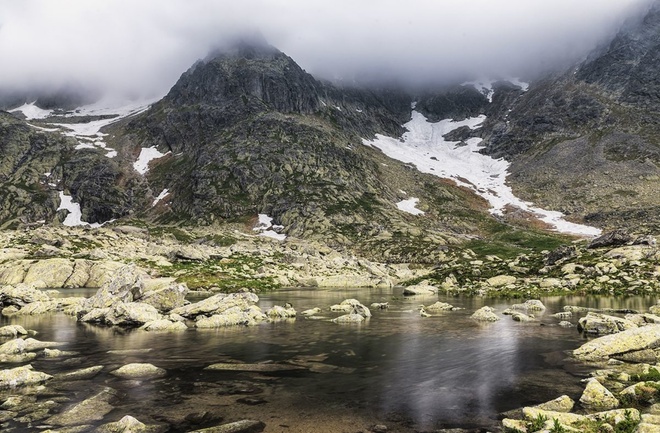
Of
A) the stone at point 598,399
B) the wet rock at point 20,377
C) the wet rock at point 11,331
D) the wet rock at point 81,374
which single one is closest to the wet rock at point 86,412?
the wet rock at point 81,374

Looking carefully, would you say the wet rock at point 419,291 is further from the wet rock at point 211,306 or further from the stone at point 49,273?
the stone at point 49,273

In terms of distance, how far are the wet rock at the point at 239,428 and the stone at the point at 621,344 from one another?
66.5 ft

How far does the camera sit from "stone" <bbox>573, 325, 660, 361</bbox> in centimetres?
2609

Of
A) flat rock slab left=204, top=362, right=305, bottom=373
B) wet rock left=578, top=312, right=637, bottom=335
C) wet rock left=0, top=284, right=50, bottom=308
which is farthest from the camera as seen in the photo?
wet rock left=0, top=284, right=50, bottom=308

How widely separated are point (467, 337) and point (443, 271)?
236ft

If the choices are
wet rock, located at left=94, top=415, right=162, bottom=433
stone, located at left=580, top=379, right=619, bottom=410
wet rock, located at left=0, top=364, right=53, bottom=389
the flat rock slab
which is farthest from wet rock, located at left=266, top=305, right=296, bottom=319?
stone, located at left=580, top=379, right=619, bottom=410

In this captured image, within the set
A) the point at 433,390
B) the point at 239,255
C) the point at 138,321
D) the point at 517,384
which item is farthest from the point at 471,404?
the point at 239,255

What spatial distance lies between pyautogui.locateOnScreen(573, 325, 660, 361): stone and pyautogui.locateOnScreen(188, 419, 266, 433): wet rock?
66.5ft

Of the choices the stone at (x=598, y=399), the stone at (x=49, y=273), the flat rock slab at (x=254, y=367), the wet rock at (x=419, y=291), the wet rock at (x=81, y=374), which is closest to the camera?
the stone at (x=598, y=399)

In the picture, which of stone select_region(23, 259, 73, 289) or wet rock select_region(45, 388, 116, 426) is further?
stone select_region(23, 259, 73, 289)

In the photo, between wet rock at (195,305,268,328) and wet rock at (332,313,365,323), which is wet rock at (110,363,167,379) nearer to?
wet rock at (195,305,268,328)

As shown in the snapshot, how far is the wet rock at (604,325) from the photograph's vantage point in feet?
112

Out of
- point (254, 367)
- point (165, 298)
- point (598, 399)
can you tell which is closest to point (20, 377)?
point (254, 367)

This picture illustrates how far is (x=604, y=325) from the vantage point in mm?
35344
